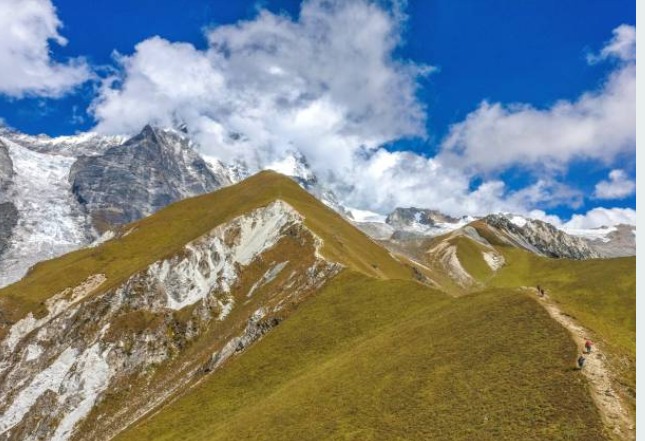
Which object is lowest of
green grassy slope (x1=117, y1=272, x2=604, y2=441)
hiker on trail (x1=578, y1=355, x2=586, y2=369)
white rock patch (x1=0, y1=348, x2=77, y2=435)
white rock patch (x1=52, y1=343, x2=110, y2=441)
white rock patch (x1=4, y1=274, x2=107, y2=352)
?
hiker on trail (x1=578, y1=355, x2=586, y2=369)

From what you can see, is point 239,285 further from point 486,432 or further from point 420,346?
point 486,432

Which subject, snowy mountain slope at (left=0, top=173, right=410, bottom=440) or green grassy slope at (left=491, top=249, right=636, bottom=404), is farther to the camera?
snowy mountain slope at (left=0, top=173, right=410, bottom=440)

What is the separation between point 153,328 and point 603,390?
93.6 metres

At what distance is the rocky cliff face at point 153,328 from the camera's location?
9631 cm

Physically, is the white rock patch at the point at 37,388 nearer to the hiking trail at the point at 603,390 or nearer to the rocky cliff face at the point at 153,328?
the rocky cliff face at the point at 153,328

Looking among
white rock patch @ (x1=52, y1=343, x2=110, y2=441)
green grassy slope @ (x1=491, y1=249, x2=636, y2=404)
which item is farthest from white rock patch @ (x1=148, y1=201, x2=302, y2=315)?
green grassy slope @ (x1=491, y1=249, x2=636, y2=404)

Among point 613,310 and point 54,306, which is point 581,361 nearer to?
point 54,306

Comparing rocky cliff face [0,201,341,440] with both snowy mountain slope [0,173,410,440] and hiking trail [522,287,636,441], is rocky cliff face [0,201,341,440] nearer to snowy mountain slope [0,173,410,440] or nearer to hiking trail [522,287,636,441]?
snowy mountain slope [0,173,410,440]

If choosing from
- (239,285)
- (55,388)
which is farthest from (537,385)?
(55,388)

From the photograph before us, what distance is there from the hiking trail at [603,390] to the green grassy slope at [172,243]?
7506 centimetres

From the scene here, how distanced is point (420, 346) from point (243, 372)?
3070 cm

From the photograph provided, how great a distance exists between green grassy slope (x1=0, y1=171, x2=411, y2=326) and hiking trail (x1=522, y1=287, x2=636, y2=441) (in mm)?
75058

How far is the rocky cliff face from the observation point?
9631 centimetres

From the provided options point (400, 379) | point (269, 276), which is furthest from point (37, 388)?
point (400, 379)
